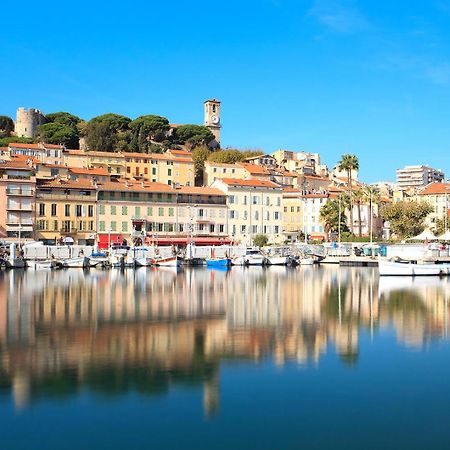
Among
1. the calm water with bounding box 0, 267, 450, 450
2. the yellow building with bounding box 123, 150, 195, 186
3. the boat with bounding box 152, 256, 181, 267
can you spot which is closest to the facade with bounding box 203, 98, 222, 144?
the yellow building with bounding box 123, 150, 195, 186

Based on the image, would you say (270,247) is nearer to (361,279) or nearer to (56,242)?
(56,242)

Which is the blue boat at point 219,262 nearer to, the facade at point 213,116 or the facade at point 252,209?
the facade at point 252,209

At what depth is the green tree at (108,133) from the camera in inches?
4486

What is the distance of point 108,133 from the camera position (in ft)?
386

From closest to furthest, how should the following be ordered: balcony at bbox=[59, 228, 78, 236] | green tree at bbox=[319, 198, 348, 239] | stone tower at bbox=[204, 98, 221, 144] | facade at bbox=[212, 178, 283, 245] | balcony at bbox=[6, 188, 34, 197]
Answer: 1. balcony at bbox=[6, 188, 34, 197]
2. balcony at bbox=[59, 228, 78, 236]
3. facade at bbox=[212, 178, 283, 245]
4. green tree at bbox=[319, 198, 348, 239]
5. stone tower at bbox=[204, 98, 221, 144]

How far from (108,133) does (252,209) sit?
41611 mm

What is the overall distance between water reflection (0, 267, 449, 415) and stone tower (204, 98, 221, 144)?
329 feet

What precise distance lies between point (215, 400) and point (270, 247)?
68.1 metres

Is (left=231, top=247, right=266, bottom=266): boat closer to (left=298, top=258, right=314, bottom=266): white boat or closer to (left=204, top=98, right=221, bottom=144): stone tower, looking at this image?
(left=298, top=258, right=314, bottom=266): white boat

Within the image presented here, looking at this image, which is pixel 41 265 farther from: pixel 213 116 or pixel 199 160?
pixel 213 116

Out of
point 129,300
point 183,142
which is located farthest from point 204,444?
point 183,142

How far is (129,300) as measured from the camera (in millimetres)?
33531

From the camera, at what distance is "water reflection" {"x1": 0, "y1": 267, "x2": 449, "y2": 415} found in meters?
16.3

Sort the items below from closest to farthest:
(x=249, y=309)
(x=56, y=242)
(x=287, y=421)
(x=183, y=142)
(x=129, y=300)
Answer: (x=287, y=421) < (x=249, y=309) < (x=129, y=300) < (x=56, y=242) < (x=183, y=142)
